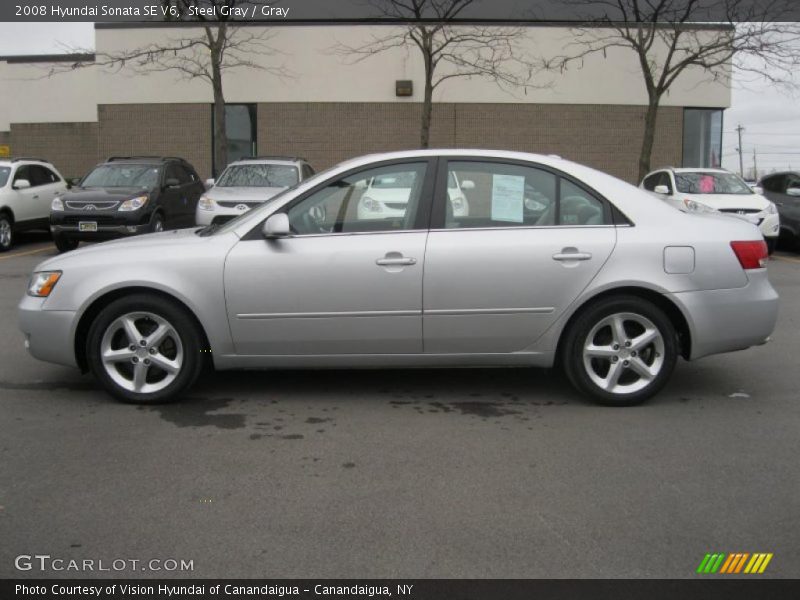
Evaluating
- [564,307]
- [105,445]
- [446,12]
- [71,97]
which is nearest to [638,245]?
[564,307]

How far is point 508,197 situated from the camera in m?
5.29

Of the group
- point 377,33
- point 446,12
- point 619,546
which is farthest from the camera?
point 377,33

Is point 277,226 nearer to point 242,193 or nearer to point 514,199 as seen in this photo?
point 514,199

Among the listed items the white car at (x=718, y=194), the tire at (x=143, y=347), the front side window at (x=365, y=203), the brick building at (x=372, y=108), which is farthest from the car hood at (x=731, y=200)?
the tire at (x=143, y=347)

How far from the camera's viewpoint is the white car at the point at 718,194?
13.8 meters

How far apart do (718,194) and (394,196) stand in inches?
428

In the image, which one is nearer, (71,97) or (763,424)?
(763,424)

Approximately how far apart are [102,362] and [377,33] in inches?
750

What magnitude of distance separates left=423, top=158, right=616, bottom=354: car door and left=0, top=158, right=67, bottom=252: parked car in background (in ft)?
40.0

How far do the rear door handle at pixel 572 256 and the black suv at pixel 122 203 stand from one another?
973 centimetres

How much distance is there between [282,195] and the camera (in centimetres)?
537

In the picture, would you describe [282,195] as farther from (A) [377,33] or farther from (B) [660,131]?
(B) [660,131]

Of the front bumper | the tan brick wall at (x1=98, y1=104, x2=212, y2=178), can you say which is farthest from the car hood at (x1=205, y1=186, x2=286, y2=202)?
the tan brick wall at (x1=98, y1=104, x2=212, y2=178)

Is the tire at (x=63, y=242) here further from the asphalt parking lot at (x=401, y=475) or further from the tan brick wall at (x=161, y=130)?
the tan brick wall at (x=161, y=130)
